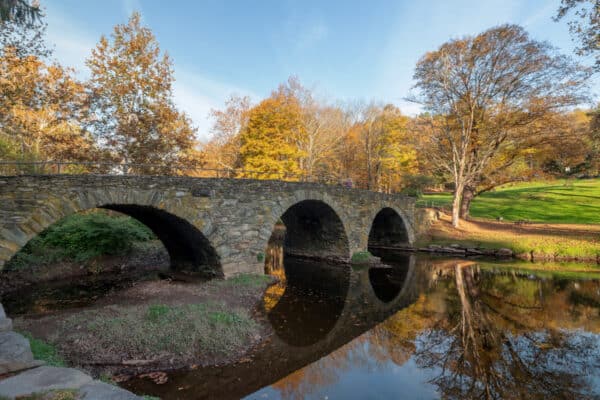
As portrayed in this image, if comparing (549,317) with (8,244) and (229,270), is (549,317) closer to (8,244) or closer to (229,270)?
(229,270)

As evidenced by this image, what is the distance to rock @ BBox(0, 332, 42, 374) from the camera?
3.48m

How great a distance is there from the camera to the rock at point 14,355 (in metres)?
3.48

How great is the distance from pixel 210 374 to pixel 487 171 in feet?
80.8

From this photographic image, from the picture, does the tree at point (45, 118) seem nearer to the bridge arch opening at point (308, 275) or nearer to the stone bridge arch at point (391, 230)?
the bridge arch opening at point (308, 275)

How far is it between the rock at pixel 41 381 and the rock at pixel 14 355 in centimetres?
15

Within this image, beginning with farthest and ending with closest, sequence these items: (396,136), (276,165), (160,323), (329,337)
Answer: (396,136) < (276,165) < (329,337) < (160,323)

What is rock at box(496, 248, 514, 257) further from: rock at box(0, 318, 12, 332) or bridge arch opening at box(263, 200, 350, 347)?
rock at box(0, 318, 12, 332)

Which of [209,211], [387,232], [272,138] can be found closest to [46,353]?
[209,211]

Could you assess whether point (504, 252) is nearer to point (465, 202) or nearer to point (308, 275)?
point (465, 202)

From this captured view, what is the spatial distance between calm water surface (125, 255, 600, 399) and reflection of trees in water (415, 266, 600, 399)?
0.03 meters

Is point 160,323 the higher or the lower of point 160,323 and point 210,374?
the higher

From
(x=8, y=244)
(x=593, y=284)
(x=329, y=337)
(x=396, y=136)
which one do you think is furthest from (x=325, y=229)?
(x=396, y=136)

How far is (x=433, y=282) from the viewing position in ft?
49.6

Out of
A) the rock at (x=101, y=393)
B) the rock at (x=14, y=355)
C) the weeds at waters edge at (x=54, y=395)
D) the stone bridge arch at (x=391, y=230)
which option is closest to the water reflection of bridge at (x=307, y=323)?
the rock at (x=14, y=355)
